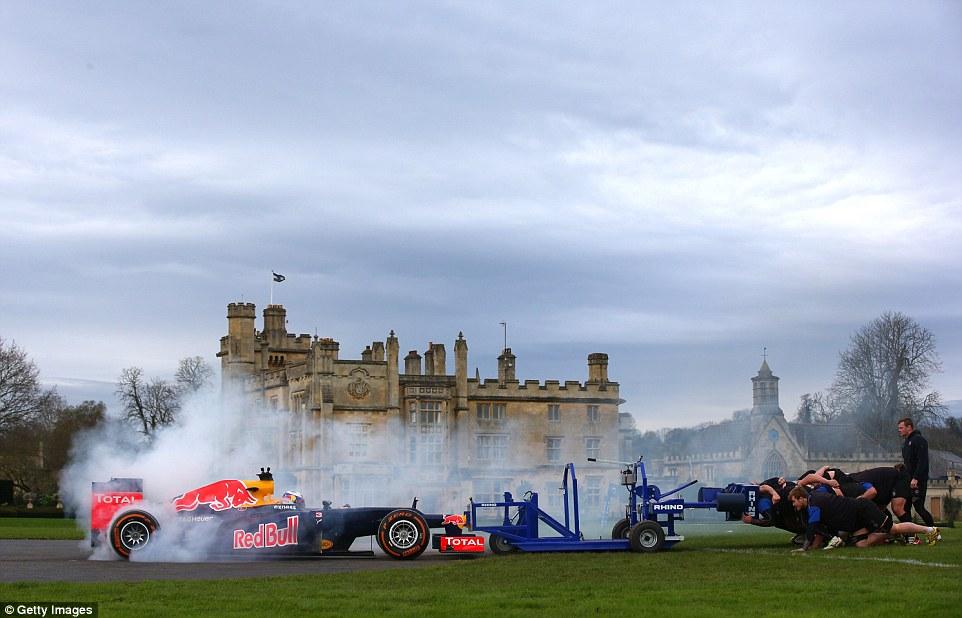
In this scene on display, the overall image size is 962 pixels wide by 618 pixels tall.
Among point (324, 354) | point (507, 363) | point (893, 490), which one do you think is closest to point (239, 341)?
point (324, 354)

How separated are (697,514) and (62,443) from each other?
47597 mm

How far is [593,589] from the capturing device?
2064 cm

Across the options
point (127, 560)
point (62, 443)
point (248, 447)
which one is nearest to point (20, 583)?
point (127, 560)

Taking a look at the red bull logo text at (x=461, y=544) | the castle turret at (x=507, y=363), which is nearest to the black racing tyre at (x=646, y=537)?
the red bull logo text at (x=461, y=544)

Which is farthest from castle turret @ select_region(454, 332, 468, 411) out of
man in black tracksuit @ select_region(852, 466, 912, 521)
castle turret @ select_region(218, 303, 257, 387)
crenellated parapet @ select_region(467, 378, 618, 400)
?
man in black tracksuit @ select_region(852, 466, 912, 521)

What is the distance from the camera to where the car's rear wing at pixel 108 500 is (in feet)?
106

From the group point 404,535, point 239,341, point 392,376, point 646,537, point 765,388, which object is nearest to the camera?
point 646,537

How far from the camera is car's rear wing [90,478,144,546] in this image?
32.4 meters

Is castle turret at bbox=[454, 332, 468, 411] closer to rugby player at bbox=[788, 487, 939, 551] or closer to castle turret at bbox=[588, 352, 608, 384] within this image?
castle turret at bbox=[588, 352, 608, 384]

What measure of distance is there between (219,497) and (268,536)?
1742mm

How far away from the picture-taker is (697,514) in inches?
2899

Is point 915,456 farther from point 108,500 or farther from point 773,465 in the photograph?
point 773,465

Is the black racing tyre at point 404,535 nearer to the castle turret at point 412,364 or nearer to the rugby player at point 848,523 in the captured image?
the rugby player at point 848,523

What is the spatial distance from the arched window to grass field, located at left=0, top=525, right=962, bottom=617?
264ft
